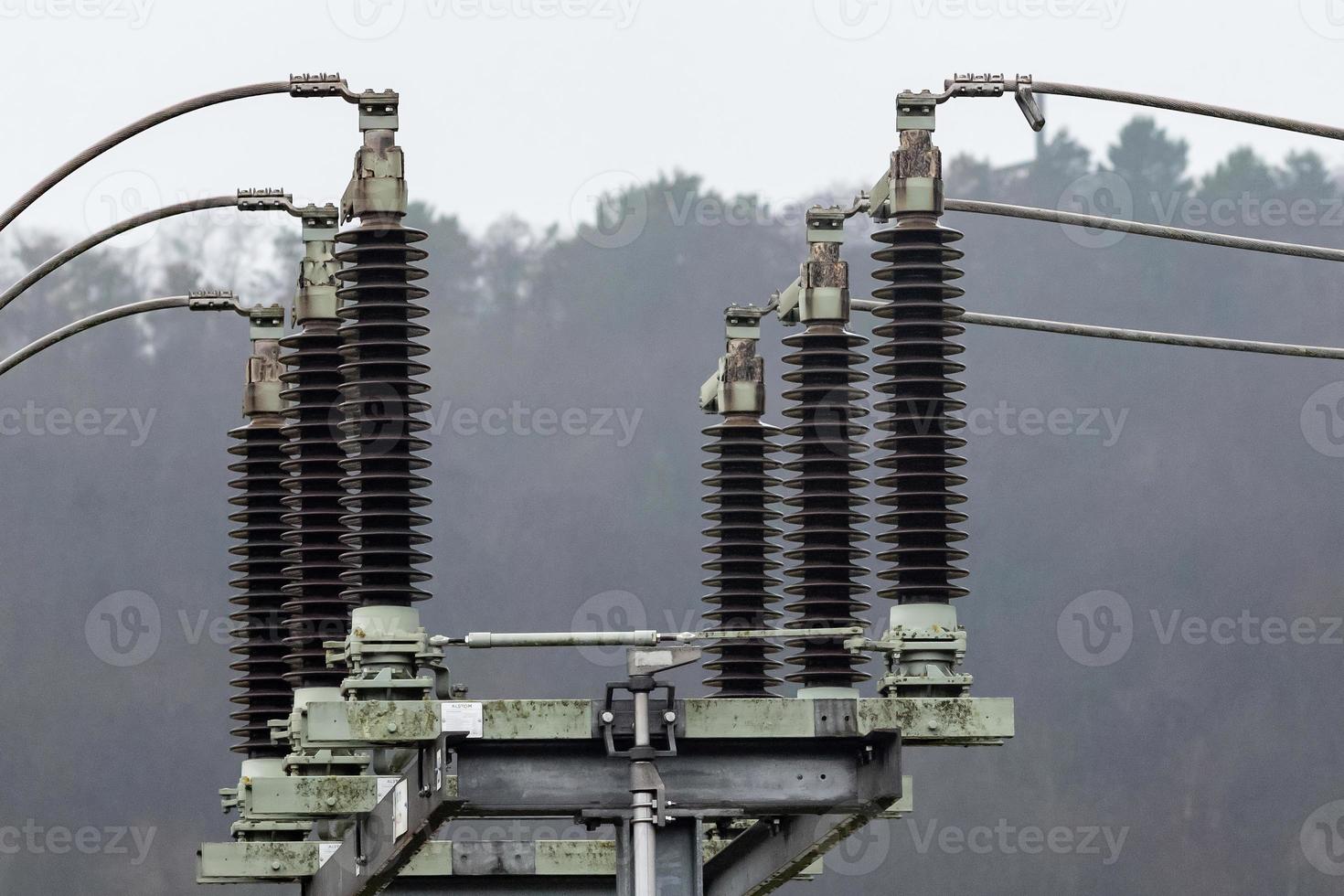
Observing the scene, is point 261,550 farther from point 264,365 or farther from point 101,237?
point 101,237

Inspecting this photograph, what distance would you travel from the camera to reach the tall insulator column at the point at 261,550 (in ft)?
58.1

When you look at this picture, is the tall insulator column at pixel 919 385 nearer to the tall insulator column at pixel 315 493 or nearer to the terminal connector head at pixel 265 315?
the tall insulator column at pixel 315 493

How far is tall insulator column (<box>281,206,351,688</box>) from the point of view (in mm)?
15969

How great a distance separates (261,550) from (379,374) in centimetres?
481

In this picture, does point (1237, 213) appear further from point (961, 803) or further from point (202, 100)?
point (202, 100)

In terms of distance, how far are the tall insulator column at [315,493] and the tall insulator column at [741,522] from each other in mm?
2436

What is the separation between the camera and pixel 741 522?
57.3ft

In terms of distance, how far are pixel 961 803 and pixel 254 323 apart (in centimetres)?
4535

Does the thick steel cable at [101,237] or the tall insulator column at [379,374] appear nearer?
the tall insulator column at [379,374]
